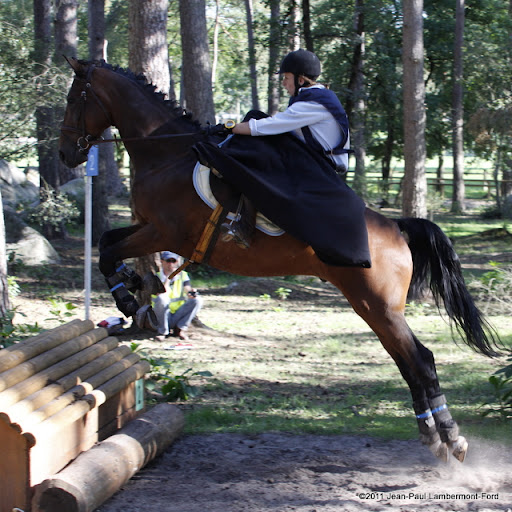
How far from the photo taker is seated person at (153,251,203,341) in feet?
28.6

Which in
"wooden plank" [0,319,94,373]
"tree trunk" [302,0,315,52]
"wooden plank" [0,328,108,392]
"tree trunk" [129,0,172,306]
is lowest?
"wooden plank" [0,328,108,392]

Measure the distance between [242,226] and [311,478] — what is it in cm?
180

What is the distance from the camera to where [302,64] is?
14.8 feet

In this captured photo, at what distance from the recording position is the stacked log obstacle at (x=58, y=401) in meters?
3.66

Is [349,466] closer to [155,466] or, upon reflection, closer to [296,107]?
[155,466]

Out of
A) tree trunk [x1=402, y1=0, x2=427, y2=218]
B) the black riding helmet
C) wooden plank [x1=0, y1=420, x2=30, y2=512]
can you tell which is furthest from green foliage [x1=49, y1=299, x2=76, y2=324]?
tree trunk [x1=402, y1=0, x2=427, y2=218]

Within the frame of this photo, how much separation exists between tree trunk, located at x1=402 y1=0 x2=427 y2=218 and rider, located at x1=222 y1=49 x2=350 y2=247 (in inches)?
284

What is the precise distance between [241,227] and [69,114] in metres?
1.73

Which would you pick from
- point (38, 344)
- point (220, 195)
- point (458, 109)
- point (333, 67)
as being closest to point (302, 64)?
point (220, 195)

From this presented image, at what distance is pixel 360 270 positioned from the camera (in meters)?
4.45

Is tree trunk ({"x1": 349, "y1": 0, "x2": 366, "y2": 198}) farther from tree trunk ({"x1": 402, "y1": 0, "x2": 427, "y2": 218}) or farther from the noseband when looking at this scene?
the noseband

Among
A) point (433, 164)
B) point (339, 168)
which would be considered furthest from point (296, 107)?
point (433, 164)

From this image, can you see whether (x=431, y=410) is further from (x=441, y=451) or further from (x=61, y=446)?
(x=61, y=446)

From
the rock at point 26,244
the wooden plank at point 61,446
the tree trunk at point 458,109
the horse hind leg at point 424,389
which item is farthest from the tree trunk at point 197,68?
the tree trunk at point 458,109
